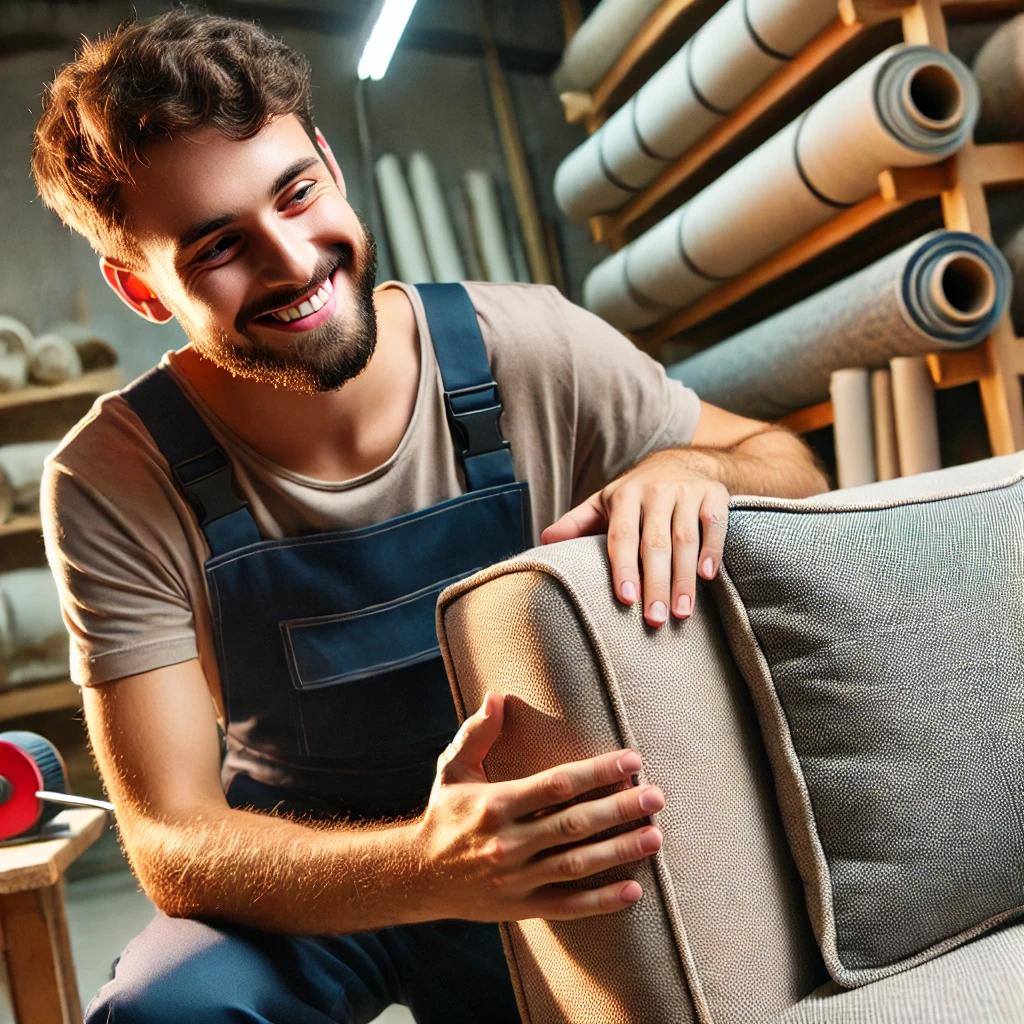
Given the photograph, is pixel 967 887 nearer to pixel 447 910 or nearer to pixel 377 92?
pixel 447 910

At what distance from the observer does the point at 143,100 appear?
4.58 feet

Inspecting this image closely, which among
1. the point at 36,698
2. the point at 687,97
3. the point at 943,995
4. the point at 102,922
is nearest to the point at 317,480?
the point at 943,995

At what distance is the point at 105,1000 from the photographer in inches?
46.1

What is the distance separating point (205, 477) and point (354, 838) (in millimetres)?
526

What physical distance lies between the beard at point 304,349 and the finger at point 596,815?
2.34ft

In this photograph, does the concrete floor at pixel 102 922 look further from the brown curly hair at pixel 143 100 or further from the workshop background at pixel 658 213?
the brown curly hair at pixel 143 100

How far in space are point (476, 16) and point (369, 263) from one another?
2534 mm

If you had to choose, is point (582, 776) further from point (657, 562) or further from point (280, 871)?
point (280, 871)

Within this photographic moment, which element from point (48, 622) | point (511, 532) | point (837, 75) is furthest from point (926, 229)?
point (48, 622)

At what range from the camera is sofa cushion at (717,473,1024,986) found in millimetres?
979

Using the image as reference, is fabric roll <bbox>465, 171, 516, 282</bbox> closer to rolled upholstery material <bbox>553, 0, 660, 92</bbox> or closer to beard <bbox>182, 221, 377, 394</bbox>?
rolled upholstery material <bbox>553, 0, 660, 92</bbox>

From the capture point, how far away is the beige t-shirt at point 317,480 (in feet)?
4.58

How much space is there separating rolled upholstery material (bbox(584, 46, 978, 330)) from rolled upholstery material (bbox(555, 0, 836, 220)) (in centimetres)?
17

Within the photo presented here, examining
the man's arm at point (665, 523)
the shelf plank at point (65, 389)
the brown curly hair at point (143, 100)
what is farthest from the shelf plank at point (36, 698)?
the man's arm at point (665, 523)
